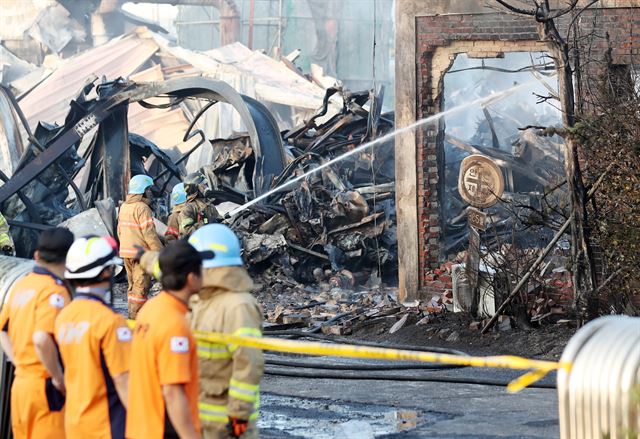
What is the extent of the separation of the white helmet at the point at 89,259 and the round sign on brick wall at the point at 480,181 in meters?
8.29

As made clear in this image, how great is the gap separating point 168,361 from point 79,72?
3466cm

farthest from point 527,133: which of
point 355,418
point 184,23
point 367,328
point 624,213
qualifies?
point 184,23

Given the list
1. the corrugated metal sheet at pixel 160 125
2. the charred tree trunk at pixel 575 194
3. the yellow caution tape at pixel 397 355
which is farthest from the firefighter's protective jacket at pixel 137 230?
the corrugated metal sheet at pixel 160 125

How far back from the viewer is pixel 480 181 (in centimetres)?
1338

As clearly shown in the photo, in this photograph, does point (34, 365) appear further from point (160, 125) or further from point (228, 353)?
point (160, 125)

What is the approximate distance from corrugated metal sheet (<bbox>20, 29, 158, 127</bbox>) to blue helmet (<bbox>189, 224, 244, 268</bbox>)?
1251 inches

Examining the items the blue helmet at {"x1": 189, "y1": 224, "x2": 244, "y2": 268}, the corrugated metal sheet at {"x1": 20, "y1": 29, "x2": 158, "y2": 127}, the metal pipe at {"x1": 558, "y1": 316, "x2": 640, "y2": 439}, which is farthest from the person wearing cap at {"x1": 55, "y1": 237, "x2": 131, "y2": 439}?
the corrugated metal sheet at {"x1": 20, "y1": 29, "x2": 158, "y2": 127}

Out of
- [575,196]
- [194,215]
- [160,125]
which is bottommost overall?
[194,215]

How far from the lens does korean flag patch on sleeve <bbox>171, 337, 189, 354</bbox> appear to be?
4.80m

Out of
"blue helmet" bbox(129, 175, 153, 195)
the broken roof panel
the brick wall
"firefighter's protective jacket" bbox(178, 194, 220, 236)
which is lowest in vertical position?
"firefighter's protective jacket" bbox(178, 194, 220, 236)

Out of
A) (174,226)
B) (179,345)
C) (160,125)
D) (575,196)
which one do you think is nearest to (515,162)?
(174,226)

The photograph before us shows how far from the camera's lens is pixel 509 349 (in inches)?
456

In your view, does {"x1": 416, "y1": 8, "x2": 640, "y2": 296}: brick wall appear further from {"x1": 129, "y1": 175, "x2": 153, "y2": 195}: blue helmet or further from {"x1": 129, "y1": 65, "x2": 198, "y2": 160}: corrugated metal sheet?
{"x1": 129, "y1": 65, "x2": 198, "y2": 160}: corrugated metal sheet

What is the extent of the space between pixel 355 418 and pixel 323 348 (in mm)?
3406
